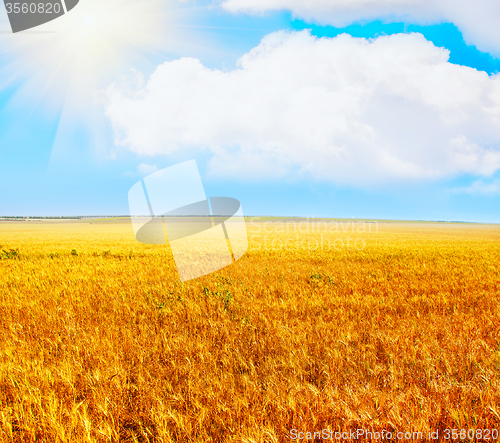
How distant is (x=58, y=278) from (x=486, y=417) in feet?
34.7

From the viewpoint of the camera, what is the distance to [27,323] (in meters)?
4.71

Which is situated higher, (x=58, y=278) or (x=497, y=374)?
(x=58, y=278)

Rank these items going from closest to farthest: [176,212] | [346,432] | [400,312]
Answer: [346,432] → [400,312] → [176,212]

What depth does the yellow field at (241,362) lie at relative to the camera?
2.29m

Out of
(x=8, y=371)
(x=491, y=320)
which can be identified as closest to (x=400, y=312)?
(x=491, y=320)

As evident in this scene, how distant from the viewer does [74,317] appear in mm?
4984

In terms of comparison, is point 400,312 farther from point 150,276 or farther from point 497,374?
point 150,276

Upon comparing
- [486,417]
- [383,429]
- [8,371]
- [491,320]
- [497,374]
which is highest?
[8,371]

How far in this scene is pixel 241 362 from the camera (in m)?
3.31

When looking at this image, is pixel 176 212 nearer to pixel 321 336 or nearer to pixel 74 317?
pixel 74 317

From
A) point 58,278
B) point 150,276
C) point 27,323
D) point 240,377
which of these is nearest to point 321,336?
point 240,377

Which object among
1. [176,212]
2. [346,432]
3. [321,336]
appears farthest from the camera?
[176,212]

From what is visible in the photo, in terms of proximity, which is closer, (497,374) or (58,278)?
(497,374)

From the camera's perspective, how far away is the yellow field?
229cm
